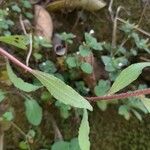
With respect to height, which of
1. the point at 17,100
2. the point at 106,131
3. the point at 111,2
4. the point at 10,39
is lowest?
the point at 106,131

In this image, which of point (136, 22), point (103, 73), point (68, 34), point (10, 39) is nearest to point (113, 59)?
point (103, 73)

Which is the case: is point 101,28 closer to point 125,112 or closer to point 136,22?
point 136,22

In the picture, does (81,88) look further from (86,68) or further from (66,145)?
(66,145)

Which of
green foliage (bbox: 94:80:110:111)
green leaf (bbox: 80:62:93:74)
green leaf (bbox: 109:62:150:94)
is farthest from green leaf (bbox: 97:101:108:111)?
green leaf (bbox: 109:62:150:94)

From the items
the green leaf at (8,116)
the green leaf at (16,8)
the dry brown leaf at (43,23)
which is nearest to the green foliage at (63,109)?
the green leaf at (8,116)

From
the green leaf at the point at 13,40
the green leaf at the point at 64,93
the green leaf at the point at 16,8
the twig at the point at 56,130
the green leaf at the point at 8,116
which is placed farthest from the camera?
the green leaf at the point at 16,8

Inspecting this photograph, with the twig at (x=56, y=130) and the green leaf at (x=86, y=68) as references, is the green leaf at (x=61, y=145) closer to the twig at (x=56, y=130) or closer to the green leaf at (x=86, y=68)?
the twig at (x=56, y=130)
